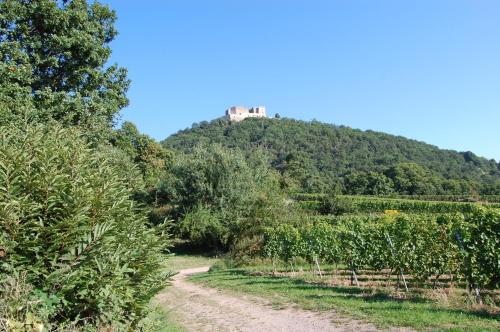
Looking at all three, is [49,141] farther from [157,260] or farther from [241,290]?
[241,290]

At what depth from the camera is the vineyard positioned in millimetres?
9570

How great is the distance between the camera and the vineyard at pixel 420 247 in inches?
377

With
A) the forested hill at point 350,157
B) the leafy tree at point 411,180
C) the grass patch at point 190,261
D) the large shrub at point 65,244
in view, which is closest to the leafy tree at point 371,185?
the forested hill at point 350,157

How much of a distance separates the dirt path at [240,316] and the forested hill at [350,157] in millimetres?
56183

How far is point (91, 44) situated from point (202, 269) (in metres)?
13.0

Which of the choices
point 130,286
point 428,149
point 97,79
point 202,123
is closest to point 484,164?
point 428,149

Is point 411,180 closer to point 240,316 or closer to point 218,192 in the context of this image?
point 218,192

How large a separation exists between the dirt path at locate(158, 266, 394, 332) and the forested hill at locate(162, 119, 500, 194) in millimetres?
56183

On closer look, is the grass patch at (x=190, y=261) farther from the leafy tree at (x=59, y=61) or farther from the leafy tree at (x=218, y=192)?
the leafy tree at (x=59, y=61)

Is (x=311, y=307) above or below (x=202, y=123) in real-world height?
below

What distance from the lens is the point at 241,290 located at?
13711mm

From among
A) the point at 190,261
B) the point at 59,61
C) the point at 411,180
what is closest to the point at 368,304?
the point at 59,61

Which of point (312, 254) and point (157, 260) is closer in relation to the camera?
point (157, 260)

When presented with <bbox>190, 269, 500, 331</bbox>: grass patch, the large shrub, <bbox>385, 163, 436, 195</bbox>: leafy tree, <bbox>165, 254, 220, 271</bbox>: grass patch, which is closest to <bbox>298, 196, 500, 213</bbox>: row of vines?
<bbox>165, 254, 220, 271</bbox>: grass patch
